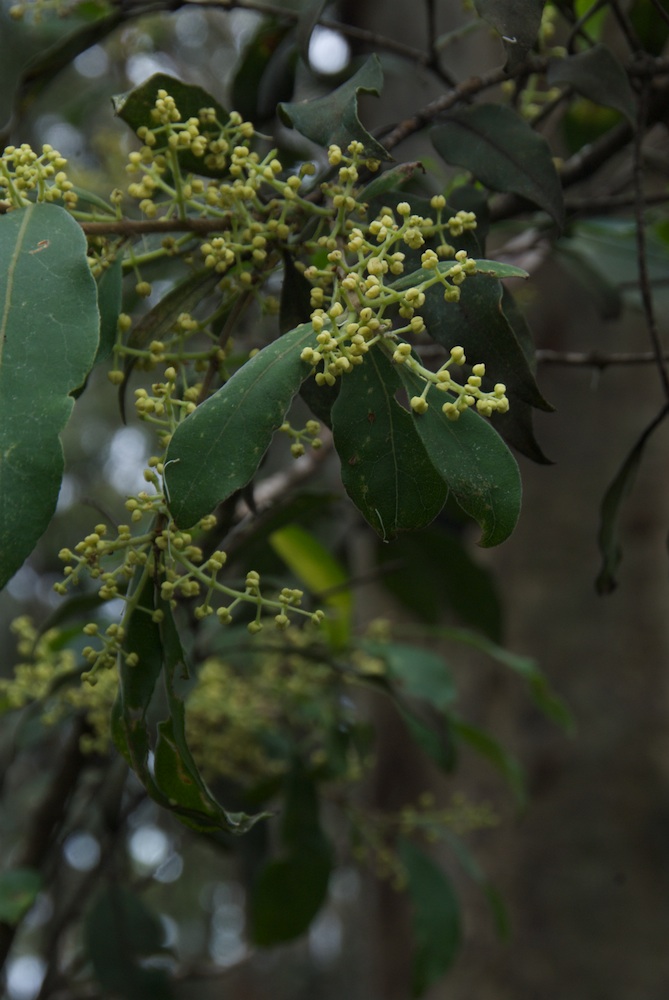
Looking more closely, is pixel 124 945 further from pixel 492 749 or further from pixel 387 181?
pixel 387 181

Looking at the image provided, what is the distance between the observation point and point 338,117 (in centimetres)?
78

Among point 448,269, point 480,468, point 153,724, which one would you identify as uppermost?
A: point 448,269

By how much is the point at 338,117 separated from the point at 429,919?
4.07ft

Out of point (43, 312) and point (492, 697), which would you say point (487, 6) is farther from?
point (492, 697)

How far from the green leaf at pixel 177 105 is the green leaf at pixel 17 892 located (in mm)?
965

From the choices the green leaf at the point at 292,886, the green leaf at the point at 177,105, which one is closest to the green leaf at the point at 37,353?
the green leaf at the point at 177,105

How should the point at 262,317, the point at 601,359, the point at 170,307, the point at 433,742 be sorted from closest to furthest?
1. the point at 170,307
2. the point at 262,317
3. the point at 601,359
4. the point at 433,742

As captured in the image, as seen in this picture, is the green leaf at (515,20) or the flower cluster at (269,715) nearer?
the green leaf at (515,20)

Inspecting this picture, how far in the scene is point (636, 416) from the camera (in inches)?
76.2

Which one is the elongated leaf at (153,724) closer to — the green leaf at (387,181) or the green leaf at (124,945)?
the green leaf at (387,181)

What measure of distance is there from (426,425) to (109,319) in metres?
0.27

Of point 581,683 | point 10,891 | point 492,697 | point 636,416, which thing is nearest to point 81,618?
point 10,891

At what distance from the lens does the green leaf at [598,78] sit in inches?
36.6

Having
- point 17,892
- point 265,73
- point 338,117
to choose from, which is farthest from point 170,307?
point 17,892
